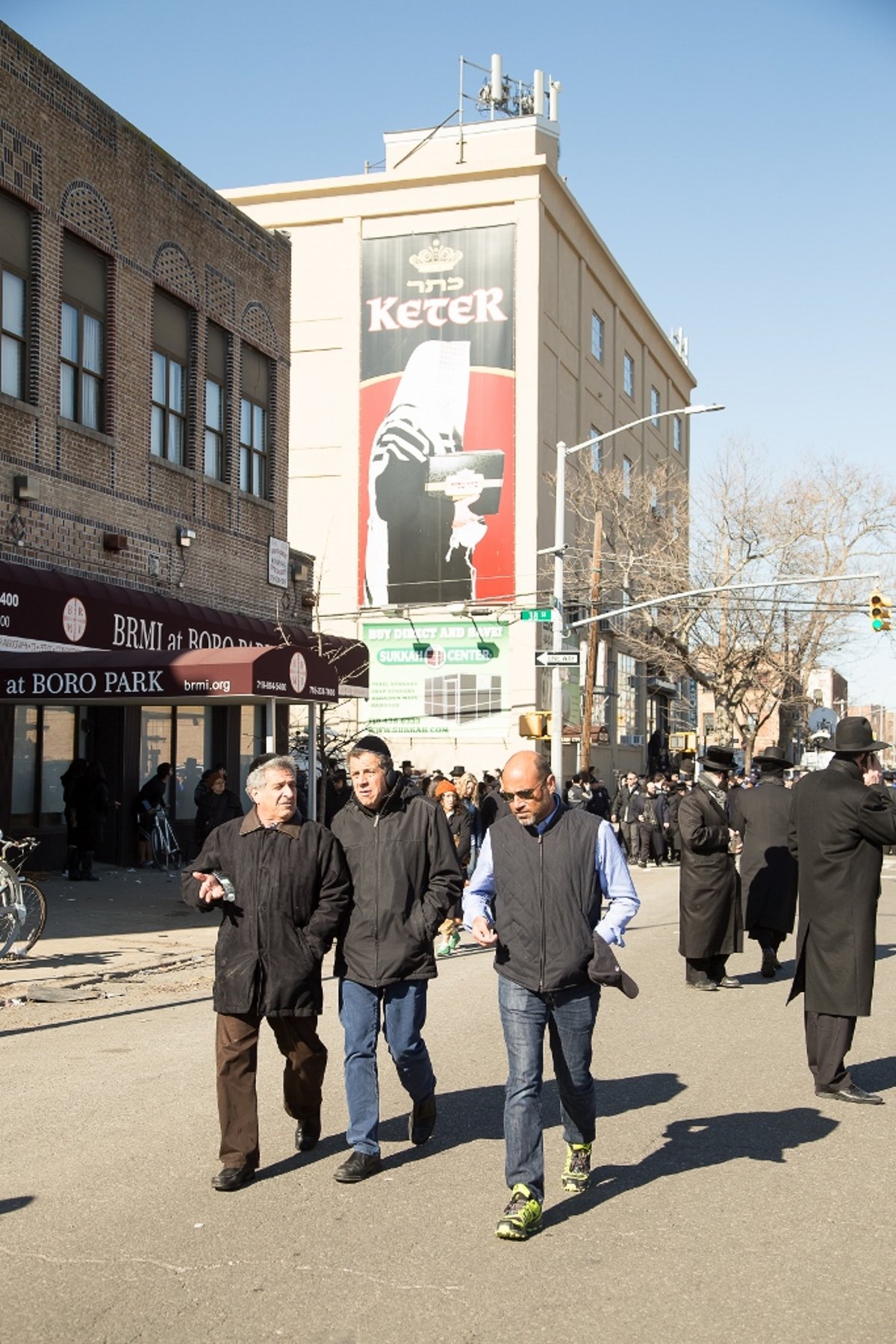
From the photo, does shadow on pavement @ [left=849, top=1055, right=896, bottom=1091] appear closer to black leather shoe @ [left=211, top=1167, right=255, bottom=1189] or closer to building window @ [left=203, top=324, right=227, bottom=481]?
black leather shoe @ [left=211, top=1167, right=255, bottom=1189]

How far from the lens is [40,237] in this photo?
18.8m

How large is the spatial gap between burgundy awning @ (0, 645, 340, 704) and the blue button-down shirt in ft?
35.1

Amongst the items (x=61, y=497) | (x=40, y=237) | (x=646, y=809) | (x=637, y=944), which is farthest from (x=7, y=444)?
(x=646, y=809)

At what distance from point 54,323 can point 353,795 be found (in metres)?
14.3

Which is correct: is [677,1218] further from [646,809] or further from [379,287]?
[379,287]

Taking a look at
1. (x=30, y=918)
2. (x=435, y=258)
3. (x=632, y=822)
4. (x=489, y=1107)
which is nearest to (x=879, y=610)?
(x=632, y=822)

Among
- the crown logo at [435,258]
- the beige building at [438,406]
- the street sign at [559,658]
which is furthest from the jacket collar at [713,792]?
the crown logo at [435,258]

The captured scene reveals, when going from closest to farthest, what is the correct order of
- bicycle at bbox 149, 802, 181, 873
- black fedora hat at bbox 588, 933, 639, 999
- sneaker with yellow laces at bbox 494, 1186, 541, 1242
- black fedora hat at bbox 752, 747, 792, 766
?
sneaker with yellow laces at bbox 494, 1186, 541, 1242 → black fedora hat at bbox 588, 933, 639, 999 → black fedora hat at bbox 752, 747, 792, 766 → bicycle at bbox 149, 802, 181, 873

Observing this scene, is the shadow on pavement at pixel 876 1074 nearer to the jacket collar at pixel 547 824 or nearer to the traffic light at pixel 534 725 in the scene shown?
the jacket collar at pixel 547 824

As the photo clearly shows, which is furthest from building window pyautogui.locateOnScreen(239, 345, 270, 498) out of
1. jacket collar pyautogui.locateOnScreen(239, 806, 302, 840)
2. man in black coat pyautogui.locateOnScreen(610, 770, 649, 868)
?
jacket collar pyautogui.locateOnScreen(239, 806, 302, 840)

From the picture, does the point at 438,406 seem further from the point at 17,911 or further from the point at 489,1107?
the point at 489,1107

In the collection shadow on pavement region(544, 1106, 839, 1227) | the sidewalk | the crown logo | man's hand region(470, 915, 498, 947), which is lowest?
the sidewalk

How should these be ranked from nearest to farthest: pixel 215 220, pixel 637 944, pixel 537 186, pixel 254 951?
pixel 254 951 → pixel 637 944 → pixel 215 220 → pixel 537 186

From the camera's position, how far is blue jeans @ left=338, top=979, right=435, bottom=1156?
616 cm
